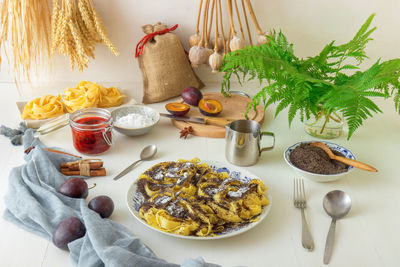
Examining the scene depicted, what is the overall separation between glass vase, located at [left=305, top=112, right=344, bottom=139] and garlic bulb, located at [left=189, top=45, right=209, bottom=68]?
0.52m

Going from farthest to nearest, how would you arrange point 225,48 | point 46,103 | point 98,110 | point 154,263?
1. point 225,48
2. point 46,103
3. point 98,110
4. point 154,263

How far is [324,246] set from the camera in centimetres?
100

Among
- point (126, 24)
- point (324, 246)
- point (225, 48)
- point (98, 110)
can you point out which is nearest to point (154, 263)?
point (324, 246)

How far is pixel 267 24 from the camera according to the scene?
1850 mm

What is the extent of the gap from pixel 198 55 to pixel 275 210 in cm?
82

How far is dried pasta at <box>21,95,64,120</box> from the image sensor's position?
154cm

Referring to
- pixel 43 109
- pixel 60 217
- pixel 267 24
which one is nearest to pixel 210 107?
pixel 267 24

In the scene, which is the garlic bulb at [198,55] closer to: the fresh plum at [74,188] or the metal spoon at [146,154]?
the metal spoon at [146,154]

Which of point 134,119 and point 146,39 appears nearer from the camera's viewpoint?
point 134,119

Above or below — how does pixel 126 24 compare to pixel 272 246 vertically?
above

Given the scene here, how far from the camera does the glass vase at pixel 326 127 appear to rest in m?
1.50

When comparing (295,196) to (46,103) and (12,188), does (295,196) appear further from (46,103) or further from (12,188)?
(46,103)

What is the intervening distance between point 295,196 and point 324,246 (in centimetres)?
21

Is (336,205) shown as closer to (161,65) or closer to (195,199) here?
(195,199)
